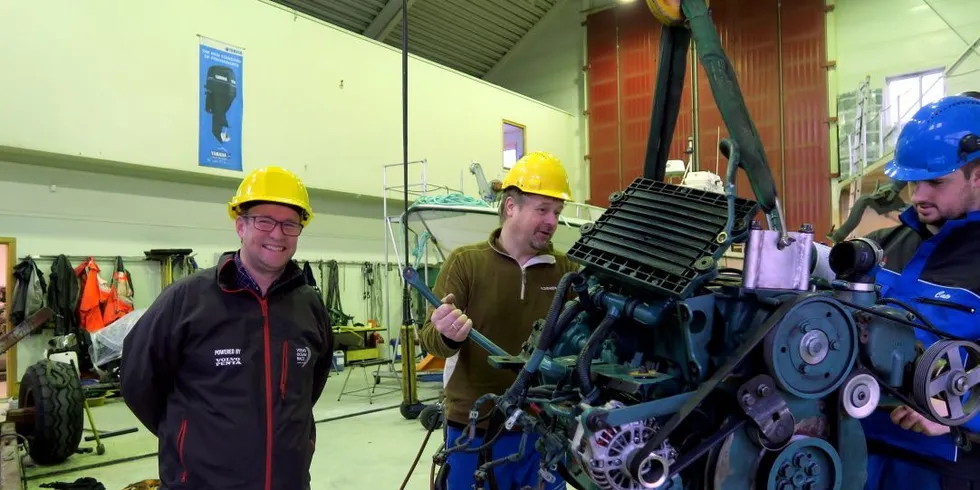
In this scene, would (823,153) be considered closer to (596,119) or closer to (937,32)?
(937,32)

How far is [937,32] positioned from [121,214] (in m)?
12.2

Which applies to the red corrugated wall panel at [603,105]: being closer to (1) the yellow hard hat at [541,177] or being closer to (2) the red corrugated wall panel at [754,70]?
(2) the red corrugated wall panel at [754,70]

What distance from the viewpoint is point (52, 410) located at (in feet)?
12.7

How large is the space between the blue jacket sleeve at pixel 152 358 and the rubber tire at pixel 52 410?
107 inches

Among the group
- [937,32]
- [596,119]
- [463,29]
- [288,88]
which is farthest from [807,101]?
[288,88]

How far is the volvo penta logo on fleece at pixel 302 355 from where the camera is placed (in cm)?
185

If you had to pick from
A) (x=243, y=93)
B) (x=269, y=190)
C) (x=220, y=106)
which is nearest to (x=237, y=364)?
(x=269, y=190)

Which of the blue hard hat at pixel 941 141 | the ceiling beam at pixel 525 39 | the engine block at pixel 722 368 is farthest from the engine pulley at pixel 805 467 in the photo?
the ceiling beam at pixel 525 39

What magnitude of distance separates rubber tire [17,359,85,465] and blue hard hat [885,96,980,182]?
449 centimetres

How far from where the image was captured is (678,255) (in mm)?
1081

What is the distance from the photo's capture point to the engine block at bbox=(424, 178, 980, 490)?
1.00m

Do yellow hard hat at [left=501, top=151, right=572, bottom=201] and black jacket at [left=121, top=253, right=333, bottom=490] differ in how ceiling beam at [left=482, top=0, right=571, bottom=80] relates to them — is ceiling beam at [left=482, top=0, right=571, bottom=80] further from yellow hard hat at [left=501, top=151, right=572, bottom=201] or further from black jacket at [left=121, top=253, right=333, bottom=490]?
black jacket at [left=121, top=253, right=333, bottom=490]

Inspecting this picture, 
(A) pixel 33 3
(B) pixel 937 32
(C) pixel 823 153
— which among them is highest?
(B) pixel 937 32

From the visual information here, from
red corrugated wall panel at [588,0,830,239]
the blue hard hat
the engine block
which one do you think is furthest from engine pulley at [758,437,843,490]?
red corrugated wall panel at [588,0,830,239]
